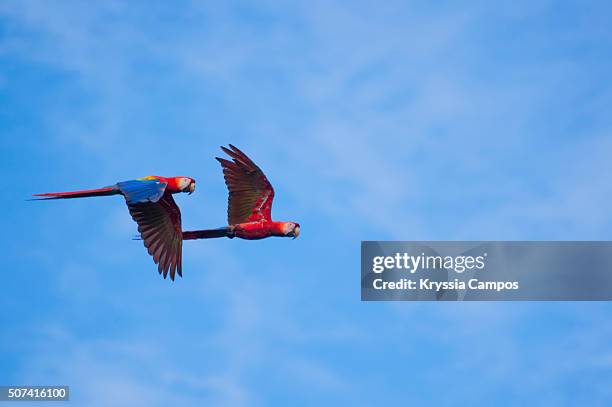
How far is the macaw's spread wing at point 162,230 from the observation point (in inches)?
803

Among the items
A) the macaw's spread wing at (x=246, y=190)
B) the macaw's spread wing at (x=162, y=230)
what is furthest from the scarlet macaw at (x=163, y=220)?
the macaw's spread wing at (x=246, y=190)

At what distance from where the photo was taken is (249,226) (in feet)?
70.3

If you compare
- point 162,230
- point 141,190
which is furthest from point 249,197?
point 141,190

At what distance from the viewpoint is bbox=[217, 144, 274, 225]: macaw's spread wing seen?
21.6 m

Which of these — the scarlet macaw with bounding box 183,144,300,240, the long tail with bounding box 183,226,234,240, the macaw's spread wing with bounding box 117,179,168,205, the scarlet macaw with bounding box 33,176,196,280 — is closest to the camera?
the macaw's spread wing with bounding box 117,179,168,205

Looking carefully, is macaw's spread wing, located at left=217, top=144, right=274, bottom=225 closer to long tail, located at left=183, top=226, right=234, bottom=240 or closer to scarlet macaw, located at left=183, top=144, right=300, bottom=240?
scarlet macaw, located at left=183, top=144, right=300, bottom=240

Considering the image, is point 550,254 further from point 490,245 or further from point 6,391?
point 6,391

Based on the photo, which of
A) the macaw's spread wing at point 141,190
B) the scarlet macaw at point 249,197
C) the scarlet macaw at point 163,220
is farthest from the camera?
the scarlet macaw at point 249,197

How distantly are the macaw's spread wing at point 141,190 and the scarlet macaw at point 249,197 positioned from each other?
206 cm

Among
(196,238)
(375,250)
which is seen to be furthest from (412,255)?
(196,238)

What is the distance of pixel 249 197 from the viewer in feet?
71.3

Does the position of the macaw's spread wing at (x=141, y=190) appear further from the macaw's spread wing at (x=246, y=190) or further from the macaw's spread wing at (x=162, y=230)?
the macaw's spread wing at (x=246, y=190)

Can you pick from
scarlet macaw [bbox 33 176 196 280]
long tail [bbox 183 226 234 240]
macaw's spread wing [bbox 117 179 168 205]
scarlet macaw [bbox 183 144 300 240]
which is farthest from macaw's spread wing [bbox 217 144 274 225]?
Answer: macaw's spread wing [bbox 117 179 168 205]

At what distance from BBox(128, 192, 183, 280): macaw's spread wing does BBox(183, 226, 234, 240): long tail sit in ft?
0.64
